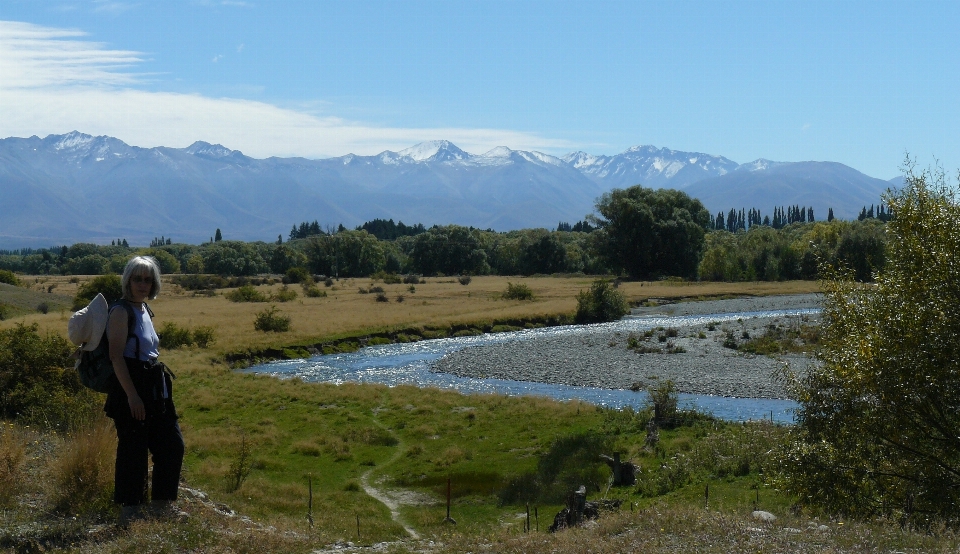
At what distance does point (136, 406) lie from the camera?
346 inches

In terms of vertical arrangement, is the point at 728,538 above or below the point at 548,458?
above

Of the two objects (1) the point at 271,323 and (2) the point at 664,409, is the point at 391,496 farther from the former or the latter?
(1) the point at 271,323

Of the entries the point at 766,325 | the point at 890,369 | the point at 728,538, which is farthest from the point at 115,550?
the point at 766,325

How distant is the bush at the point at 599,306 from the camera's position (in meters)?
73.3

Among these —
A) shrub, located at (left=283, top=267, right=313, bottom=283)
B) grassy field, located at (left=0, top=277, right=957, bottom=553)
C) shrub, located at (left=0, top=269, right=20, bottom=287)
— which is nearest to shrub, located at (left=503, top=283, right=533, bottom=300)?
shrub, located at (left=283, top=267, right=313, bottom=283)

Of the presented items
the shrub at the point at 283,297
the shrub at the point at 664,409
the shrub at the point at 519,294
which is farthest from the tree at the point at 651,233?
the shrub at the point at 664,409

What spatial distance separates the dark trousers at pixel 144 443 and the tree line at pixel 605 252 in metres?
96.3

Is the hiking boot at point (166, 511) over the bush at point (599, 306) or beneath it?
over

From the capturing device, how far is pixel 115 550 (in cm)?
860

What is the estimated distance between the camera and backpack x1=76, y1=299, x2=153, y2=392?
8.89 m

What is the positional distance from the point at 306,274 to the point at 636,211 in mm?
49143

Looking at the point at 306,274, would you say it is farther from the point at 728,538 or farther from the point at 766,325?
the point at 728,538

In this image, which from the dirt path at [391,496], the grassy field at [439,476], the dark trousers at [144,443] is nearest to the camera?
the dark trousers at [144,443]

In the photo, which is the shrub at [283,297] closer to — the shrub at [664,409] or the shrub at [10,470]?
the shrub at [664,409]
